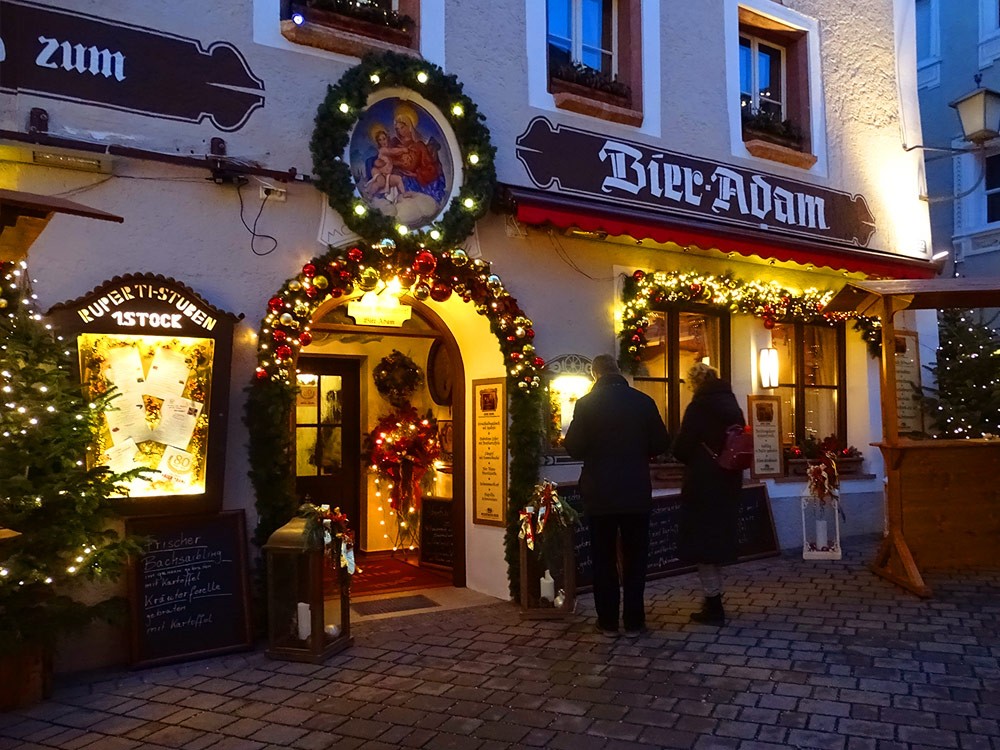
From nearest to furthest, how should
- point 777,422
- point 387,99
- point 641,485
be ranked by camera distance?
point 641,485 → point 387,99 → point 777,422

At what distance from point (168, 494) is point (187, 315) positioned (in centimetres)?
112

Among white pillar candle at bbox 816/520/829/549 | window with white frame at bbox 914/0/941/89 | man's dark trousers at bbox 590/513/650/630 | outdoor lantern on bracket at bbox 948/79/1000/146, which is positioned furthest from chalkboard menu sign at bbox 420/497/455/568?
window with white frame at bbox 914/0/941/89

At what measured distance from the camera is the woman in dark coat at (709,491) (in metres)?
5.73

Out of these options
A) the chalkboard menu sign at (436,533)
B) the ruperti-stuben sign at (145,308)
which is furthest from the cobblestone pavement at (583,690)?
the ruperti-stuben sign at (145,308)

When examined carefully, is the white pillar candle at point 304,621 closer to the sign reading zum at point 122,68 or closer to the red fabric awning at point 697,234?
the sign reading zum at point 122,68

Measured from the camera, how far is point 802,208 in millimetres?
9008

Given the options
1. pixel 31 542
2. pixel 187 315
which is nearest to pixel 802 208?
pixel 187 315

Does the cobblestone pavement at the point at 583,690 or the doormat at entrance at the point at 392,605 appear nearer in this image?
the cobblestone pavement at the point at 583,690

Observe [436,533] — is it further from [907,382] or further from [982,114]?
[982,114]

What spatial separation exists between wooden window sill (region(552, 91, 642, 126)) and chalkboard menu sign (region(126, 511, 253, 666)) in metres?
4.32

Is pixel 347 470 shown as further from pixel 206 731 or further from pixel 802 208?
pixel 802 208

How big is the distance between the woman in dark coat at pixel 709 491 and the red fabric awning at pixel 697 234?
1652 mm

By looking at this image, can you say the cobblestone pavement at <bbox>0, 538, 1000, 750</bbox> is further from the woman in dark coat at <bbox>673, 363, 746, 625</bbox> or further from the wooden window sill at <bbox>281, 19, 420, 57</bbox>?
the wooden window sill at <bbox>281, 19, 420, 57</bbox>

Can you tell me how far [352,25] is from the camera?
6.26 meters
